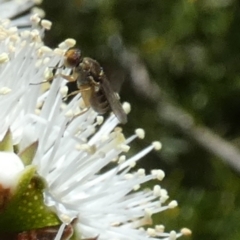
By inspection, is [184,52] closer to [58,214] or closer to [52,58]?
[52,58]

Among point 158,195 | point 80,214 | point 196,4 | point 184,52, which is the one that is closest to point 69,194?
point 80,214

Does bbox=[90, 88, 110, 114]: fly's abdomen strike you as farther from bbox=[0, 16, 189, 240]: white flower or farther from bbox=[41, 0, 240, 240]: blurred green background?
bbox=[41, 0, 240, 240]: blurred green background

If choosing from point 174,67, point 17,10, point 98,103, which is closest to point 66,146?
point 98,103

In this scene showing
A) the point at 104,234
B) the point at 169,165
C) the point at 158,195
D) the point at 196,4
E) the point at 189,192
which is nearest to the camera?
the point at 104,234

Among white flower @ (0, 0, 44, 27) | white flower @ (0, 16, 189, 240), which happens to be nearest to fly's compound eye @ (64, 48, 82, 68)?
white flower @ (0, 16, 189, 240)

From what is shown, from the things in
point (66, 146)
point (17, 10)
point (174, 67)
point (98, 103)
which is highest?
point (174, 67)

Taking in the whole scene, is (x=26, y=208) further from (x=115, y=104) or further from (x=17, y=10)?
(x=17, y=10)
